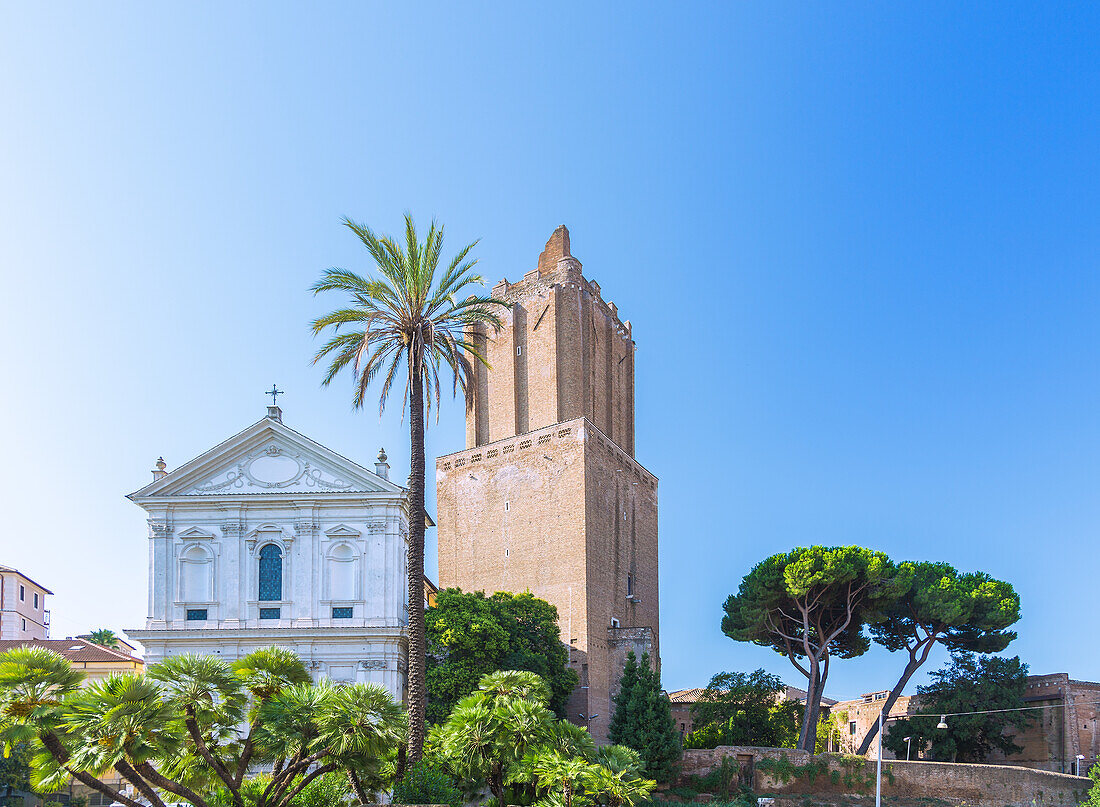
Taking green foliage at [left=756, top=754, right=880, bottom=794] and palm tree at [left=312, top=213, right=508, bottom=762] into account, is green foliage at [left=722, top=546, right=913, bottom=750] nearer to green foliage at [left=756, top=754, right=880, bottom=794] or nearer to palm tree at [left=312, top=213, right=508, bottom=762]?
green foliage at [left=756, top=754, right=880, bottom=794]

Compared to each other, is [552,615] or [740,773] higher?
[552,615]

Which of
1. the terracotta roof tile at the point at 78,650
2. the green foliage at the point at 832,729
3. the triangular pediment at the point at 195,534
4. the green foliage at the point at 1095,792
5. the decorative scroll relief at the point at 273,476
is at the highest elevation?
the decorative scroll relief at the point at 273,476

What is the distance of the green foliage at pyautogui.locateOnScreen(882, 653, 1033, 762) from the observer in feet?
145

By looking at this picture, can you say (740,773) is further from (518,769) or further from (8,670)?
(8,670)

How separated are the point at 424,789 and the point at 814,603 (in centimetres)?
2508

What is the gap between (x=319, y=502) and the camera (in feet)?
122

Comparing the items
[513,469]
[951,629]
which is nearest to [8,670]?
[513,469]

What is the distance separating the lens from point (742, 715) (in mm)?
48125

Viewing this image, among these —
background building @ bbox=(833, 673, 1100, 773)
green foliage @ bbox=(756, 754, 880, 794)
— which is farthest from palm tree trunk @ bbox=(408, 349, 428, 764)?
background building @ bbox=(833, 673, 1100, 773)

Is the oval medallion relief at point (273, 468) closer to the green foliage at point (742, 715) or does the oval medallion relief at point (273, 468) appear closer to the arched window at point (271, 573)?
the arched window at point (271, 573)

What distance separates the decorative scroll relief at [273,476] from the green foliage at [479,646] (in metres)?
5.84

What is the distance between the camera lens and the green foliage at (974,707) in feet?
145

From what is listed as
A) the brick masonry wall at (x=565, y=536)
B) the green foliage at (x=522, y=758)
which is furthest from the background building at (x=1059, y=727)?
the green foliage at (x=522, y=758)

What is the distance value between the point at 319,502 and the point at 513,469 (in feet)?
34.8
